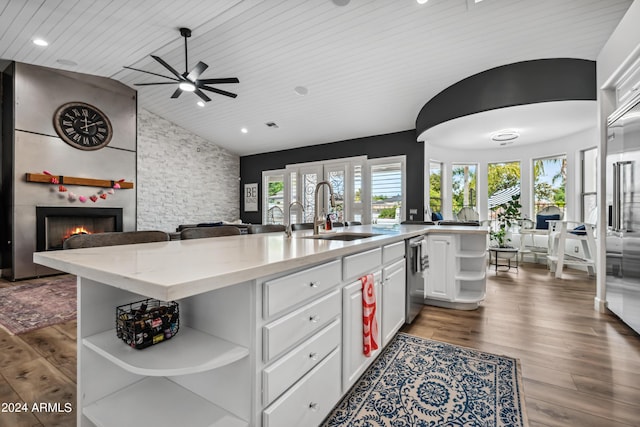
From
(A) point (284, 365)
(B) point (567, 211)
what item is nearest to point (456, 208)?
(B) point (567, 211)

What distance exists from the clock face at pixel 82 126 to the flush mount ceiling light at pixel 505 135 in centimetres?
710

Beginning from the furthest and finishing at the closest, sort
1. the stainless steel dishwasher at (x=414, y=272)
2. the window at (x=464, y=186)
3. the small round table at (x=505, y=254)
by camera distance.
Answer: the window at (x=464, y=186) < the small round table at (x=505, y=254) < the stainless steel dishwasher at (x=414, y=272)

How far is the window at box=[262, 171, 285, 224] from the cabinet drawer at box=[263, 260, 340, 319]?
6615 mm

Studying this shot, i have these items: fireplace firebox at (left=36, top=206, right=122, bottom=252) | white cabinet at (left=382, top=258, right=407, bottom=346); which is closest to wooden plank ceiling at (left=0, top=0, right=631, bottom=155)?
fireplace firebox at (left=36, top=206, right=122, bottom=252)

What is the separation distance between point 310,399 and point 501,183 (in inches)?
277

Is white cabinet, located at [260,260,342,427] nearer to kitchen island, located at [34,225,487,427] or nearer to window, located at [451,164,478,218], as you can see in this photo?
kitchen island, located at [34,225,487,427]

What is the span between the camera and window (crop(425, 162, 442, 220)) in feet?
21.8

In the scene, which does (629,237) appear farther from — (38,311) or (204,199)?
(204,199)

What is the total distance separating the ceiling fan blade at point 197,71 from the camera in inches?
137

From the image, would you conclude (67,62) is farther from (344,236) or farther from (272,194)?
(344,236)

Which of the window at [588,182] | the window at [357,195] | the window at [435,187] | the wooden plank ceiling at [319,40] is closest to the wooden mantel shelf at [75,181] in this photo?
the wooden plank ceiling at [319,40]

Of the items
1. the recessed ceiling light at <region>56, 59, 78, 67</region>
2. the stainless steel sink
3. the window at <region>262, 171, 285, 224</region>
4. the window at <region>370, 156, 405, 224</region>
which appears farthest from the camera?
the window at <region>262, 171, 285, 224</region>

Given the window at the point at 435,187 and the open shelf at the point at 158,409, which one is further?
the window at the point at 435,187

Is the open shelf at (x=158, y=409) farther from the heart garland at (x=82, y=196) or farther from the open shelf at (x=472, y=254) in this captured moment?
the heart garland at (x=82, y=196)
